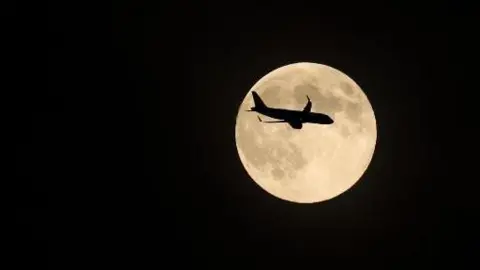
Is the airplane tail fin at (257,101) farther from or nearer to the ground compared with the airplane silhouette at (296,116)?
farther from the ground

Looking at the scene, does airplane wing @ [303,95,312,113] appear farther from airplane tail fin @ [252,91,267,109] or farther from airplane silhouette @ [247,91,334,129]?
airplane tail fin @ [252,91,267,109]

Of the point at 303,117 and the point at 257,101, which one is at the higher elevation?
the point at 257,101

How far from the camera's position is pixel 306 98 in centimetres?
929

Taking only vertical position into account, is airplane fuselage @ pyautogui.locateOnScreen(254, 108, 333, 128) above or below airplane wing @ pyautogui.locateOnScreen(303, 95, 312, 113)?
below

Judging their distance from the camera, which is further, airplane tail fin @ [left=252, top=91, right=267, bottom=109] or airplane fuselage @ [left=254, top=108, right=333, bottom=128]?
airplane tail fin @ [left=252, top=91, right=267, bottom=109]

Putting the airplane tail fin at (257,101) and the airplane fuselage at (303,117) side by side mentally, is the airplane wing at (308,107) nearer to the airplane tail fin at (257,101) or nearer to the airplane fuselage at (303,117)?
the airplane fuselage at (303,117)

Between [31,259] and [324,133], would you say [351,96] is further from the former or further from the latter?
[31,259]

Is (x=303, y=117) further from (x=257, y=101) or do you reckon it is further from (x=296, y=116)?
(x=257, y=101)

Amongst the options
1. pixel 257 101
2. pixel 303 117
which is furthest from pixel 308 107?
pixel 257 101

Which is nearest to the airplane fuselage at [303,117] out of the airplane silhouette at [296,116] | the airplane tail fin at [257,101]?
the airplane silhouette at [296,116]

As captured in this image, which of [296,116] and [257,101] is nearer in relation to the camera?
[296,116]

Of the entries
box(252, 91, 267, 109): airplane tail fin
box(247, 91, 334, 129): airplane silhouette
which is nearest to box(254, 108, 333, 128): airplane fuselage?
box(247, 91, 334, 129): airplane silhouette

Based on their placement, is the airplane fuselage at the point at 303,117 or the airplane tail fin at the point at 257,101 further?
the airplane tail fin at the point at 257,101

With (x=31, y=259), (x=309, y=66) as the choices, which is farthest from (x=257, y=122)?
(x=31, y=259)
